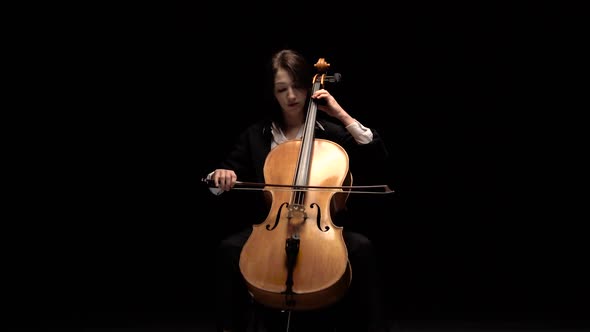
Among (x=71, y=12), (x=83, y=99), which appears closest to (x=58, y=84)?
(x=83, y=99)

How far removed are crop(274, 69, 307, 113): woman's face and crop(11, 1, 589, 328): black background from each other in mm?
812

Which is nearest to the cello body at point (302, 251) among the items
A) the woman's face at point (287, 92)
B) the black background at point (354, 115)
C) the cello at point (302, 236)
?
the cello at point (302, 236)

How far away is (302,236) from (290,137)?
0.56m

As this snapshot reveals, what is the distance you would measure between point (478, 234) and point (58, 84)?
6.75 feet

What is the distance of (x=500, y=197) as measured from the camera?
9.42ft

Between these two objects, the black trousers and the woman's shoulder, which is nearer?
the black trousers

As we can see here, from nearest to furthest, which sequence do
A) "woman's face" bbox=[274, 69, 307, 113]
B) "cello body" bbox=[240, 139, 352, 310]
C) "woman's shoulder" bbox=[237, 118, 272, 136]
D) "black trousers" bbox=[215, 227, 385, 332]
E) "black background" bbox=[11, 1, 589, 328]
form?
"cello body" bbox=[240, 139, 352, 310], "black trousers" bbox=[215, 227, 385, 332], "woman's face" bbox=[274, 69, 307, 113], "woman's shoulder" bbox=[237, 118, 272, 136], "black background" bbox=[11, 1, 589, 328]

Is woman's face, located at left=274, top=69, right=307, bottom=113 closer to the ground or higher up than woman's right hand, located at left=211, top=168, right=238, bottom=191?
higher up

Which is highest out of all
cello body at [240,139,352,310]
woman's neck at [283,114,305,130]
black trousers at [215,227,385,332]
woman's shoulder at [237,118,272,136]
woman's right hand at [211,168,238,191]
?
woman's neck at [283,114,305,130]

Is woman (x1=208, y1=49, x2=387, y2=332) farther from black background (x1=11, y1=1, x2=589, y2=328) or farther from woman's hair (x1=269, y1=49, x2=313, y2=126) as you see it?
black background (x1=11, y1=1, x2=589, y2=328)

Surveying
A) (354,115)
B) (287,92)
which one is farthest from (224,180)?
(354,115)

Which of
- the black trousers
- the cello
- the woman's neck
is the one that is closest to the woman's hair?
the woman's neck

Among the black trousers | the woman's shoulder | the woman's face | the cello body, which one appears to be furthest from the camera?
the woman's shoulder

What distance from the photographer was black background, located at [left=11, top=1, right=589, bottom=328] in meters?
2.80
